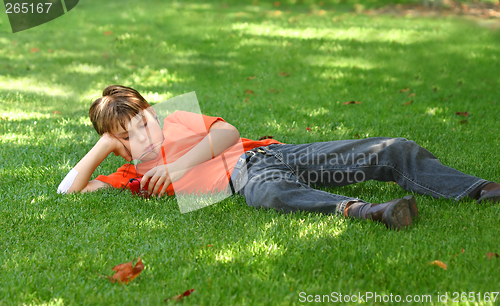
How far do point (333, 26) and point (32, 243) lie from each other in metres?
8.78

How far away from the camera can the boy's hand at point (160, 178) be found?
317cm

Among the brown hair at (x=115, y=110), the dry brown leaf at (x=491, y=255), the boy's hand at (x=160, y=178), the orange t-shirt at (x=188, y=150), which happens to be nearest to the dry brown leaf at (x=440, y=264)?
the dry brown leaf at (x=491, y=255)

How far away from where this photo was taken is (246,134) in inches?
190

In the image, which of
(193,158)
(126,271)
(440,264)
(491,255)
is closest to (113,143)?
(193,158)

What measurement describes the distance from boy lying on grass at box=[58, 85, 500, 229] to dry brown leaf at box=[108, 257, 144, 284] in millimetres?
971

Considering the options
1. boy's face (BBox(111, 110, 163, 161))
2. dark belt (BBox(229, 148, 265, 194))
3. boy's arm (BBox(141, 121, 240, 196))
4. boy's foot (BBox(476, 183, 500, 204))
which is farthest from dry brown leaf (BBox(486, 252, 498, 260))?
boy's face (BBox(111, 110, 163, 161))

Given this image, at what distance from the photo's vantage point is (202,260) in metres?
2.33

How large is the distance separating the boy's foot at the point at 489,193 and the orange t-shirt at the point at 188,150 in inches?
61.3

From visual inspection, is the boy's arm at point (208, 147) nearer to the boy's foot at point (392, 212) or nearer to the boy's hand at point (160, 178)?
the boy's hand at point (160, 178)

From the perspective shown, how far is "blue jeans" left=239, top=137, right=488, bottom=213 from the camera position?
2.86 metres

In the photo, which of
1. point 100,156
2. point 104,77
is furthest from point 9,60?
point 100,156

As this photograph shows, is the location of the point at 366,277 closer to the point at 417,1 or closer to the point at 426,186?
the point at 426,186

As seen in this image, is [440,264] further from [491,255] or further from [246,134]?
[246,134]

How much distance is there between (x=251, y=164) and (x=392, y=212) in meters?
1.10
